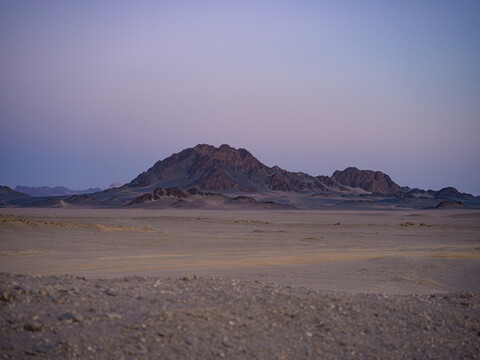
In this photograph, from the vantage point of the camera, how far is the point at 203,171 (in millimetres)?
144750

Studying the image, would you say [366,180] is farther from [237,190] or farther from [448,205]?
[448,205]

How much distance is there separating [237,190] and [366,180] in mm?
65394

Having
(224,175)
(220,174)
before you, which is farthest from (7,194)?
(224,175)

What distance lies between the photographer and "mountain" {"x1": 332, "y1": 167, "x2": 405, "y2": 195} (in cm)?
17688

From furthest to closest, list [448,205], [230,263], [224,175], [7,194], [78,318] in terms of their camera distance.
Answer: [224,175], [7,194], [448,205], [230,263], [78,318]

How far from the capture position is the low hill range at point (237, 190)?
329 feet

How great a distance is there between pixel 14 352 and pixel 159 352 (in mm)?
1619

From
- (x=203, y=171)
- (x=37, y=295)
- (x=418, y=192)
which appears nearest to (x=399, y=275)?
(x=37, y=295)

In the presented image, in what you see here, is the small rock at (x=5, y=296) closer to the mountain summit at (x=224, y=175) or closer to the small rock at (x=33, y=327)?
the small rock at (x=33, y=327)

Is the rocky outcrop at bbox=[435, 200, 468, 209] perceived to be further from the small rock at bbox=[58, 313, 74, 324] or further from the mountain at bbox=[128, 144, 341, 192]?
the small rock at bbox=[58, 313, 74, 324]

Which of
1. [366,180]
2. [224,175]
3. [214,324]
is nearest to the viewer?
[214,324]

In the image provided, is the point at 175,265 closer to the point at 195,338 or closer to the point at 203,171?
the point at 195,338

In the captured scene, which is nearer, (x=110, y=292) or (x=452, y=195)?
(x=110, y=292)

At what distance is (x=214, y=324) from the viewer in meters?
6.67
